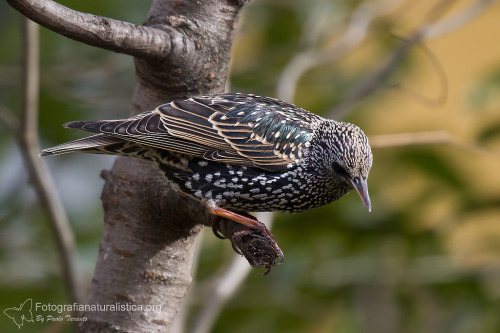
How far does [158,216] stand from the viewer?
3133 millimetres

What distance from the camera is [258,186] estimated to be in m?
3.30

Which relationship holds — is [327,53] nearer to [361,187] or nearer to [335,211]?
[335,211]

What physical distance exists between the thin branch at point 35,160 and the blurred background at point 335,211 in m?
0.58

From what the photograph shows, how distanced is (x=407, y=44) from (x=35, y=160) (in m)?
2.25

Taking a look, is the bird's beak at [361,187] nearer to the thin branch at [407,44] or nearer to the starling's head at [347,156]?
the starling's head at [347,156]

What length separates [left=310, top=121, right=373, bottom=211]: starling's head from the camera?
327 centimetres

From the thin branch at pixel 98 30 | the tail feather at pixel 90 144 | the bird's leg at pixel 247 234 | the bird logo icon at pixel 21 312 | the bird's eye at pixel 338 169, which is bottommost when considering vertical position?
the bird logo icon at pixel 21 312

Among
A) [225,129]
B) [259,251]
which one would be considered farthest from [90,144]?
[259,251]

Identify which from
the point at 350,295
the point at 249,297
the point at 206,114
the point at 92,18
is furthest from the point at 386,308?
the point at 92,18

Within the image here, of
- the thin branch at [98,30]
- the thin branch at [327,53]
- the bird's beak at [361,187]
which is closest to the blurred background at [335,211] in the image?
the thin branch at [327,53]

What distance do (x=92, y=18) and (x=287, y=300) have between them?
2927 millimetres

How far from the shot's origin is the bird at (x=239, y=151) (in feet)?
10.4

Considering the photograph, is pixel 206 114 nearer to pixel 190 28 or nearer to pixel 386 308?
pixel 190 28

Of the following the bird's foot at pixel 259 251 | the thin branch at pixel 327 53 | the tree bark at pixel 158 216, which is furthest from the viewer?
the thin branch at pixel 327 53
